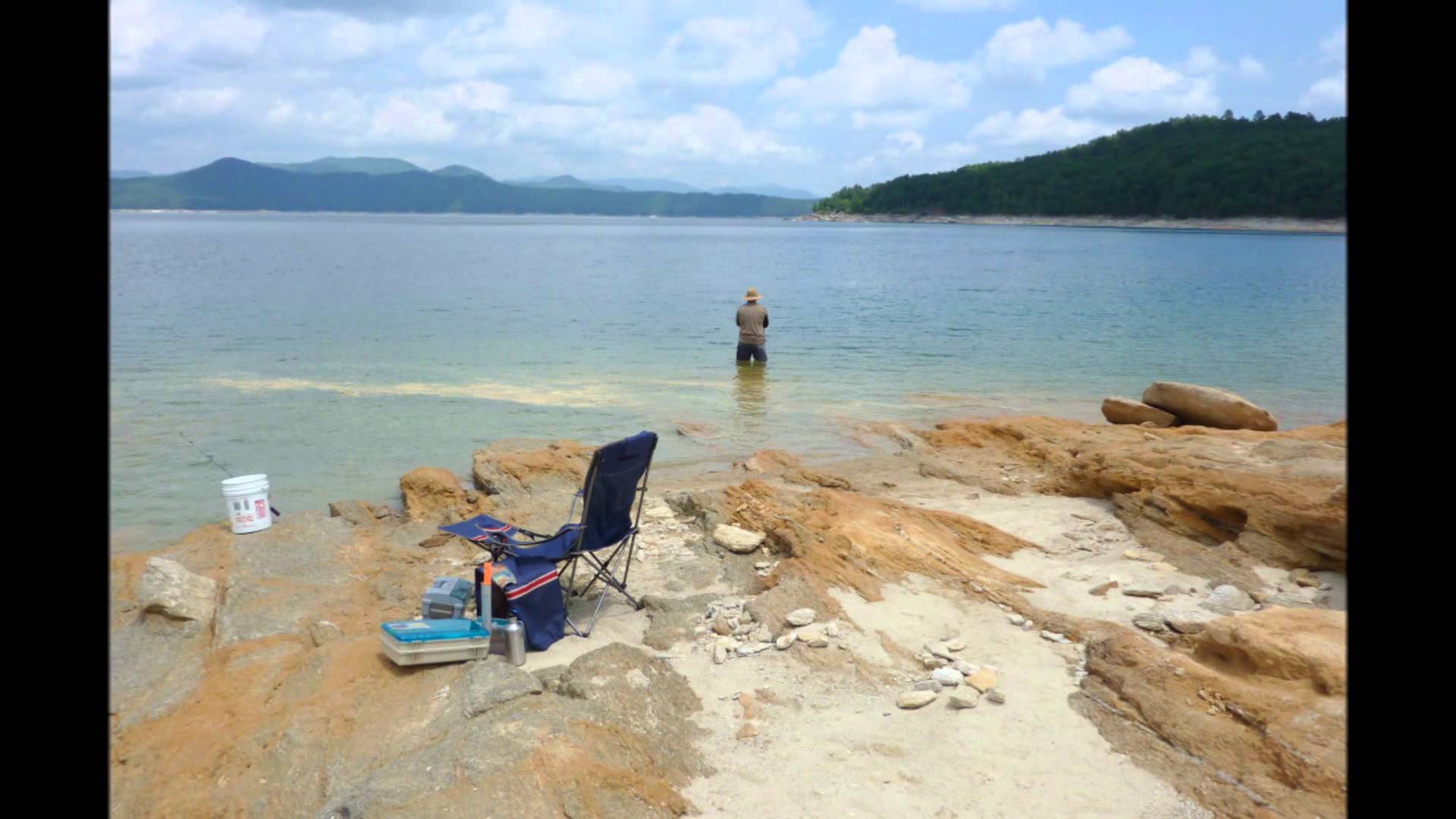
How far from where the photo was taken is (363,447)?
11.7 meters

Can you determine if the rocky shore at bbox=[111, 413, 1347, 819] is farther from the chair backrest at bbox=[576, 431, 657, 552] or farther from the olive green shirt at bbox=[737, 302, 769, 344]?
the olive green shirt at bbox=[737, 302, 769, 344]

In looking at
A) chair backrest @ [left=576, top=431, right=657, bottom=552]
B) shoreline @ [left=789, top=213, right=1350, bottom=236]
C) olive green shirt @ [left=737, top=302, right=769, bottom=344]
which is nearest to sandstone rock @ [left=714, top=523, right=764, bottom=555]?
chair backrest @ [left=576, top=431, right=657, bottom=552]

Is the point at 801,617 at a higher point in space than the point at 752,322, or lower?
lower

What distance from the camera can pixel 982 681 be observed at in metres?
4.84

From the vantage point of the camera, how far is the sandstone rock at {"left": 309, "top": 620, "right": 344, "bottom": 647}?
550cm

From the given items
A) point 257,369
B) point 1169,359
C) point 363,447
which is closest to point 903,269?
point 1169,359

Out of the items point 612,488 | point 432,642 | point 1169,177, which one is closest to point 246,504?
point 612,488

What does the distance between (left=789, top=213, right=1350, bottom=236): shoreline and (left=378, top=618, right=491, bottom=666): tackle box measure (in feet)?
251

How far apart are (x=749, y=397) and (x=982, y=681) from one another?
11346 millimetres

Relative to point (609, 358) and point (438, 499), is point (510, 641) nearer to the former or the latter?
point (438, 499)

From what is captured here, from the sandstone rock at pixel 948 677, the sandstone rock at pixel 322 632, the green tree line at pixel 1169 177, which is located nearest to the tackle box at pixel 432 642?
the sandstone rock at pixel 322 632

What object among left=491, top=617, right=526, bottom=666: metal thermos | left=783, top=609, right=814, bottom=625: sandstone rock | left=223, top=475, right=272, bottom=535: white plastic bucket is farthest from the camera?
left=223, top=475, right=272, bottom=535: white plastic bucket
